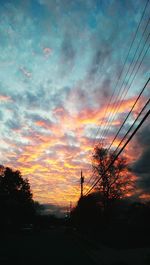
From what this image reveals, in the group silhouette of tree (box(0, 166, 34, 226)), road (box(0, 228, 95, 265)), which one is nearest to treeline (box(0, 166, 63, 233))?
silhouette of tree (box(0, 166, 34, 226))

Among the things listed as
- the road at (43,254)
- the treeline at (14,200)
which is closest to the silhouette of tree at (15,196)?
the treeline at (14,200)

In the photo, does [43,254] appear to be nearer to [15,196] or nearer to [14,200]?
[14,200]

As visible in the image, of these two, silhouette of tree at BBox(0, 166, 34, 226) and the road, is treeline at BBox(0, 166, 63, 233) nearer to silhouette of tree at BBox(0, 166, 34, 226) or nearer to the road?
silhouette of tree at BBox(0, 166, 34, 226)

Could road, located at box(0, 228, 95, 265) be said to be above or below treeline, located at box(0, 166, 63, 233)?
below

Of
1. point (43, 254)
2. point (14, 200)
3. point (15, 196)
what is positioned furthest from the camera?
point (15, 196)

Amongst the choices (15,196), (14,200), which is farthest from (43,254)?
(15,196)

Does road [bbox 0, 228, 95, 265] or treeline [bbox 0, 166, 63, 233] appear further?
treeline [bbox 0, 166, 63, 233]

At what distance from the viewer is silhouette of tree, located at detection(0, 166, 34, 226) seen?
8279 cm

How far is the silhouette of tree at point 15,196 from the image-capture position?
82787 mm

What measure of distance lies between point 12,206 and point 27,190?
31232 mm

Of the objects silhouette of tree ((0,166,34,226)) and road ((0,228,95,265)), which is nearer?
road ((0,228,95,265))

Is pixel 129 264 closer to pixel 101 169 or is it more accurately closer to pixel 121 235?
pixel 121 235

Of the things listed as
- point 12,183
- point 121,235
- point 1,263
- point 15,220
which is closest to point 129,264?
point 1,263

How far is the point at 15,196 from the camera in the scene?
99875 mm
